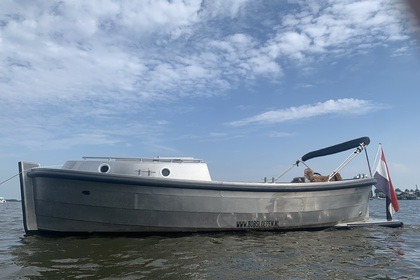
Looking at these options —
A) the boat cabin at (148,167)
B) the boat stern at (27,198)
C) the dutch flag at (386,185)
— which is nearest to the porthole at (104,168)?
the boat cabin at (148,167)

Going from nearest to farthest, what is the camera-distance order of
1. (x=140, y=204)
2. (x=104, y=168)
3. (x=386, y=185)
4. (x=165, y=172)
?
1. (x=140, y=204)
2. (x=104, y=168)
3. (x=165, y=172)
4. (x=386, y=185)

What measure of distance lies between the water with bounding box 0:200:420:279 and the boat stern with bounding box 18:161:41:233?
56 centimetres

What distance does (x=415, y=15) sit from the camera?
1.17 meters

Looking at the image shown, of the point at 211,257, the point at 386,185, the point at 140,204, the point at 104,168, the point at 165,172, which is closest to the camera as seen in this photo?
the point at 211,257

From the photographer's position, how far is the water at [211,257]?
654cm

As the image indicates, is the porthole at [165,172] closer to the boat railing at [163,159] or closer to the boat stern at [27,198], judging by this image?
the boat railing at [163,159]

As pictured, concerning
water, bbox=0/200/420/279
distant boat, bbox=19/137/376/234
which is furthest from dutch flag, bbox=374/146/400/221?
distant boat, bbox=19/137/376/234

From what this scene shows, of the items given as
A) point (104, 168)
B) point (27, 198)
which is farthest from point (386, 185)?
point (27, 198)

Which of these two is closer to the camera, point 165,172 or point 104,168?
point 104,168

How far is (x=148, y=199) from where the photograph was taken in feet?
33.8

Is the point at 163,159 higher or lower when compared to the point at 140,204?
higher

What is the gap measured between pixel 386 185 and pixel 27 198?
1391cm

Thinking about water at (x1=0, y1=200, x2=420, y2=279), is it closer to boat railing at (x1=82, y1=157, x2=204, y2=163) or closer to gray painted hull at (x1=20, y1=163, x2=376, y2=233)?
gray painted hull at (x1=20, y1=163, x2=376, y2=233)

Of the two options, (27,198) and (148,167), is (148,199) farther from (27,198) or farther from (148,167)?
(27,198)
